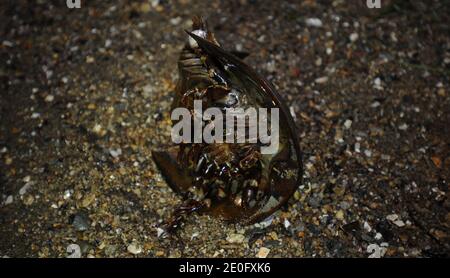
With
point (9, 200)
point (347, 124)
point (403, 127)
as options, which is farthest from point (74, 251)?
point (403, 127)

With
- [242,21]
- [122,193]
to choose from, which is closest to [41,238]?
[122,193]

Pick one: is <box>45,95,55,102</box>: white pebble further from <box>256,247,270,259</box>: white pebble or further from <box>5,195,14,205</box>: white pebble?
<box>256,247,270,259</box>: white pebble

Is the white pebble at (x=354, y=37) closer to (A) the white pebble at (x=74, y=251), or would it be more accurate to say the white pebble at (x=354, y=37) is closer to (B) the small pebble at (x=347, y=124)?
(B) the small pebble at (x=347, y=124)

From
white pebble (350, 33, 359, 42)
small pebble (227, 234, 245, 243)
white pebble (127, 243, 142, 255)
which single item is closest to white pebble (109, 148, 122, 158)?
white pebble (127, 243, 142, 255)

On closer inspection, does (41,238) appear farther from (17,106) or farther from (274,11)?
(274,11)

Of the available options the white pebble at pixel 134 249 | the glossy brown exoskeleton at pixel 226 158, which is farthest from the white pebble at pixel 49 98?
the white pebble at pixel 134 249

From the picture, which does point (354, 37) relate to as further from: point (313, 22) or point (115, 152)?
point (115, 152)
